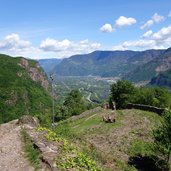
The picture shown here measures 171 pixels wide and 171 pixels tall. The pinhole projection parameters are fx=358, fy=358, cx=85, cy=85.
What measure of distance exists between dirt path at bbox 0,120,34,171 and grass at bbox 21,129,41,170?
34cm

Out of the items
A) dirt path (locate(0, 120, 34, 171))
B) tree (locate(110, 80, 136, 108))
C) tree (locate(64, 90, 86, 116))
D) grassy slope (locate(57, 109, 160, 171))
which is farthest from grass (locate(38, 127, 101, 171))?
tree (locate(64, 90, 86, 116))

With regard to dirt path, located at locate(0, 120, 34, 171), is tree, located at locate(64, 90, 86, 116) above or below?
below

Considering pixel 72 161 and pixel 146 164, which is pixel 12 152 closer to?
pixel 72 161

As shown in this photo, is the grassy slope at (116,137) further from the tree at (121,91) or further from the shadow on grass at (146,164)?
the tree at (121,91)

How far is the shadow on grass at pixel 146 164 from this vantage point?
3966 centimetres

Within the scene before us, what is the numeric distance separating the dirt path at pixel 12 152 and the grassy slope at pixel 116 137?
5.29 metres

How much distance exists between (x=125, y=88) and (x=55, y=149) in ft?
257

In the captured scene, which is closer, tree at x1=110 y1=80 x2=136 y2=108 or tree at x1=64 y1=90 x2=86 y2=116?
tree at x1=110 y1=80 x2=136 y2=108

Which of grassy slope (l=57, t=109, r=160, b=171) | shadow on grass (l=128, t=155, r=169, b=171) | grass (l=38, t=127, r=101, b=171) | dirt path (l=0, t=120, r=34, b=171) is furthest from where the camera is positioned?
shadow on grass (l=128, t=155, r=169, b=171)

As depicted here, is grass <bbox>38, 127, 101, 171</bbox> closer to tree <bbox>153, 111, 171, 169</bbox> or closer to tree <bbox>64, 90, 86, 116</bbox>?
tree <bbox>153, 111, 171, 169</bbox>

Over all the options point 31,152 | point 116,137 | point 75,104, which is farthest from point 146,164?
point 75,104

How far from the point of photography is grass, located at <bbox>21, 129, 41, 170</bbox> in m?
25.8

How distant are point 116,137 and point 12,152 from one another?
2112cm

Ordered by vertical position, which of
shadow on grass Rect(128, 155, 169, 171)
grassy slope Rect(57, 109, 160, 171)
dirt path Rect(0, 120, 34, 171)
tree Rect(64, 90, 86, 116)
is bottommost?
tree Rect(64, 90, 86, 116)
